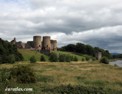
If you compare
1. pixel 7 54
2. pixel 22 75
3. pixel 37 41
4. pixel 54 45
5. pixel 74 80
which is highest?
pixel 37 41

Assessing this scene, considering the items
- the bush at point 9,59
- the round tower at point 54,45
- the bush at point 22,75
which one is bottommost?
the bush at point 22,75

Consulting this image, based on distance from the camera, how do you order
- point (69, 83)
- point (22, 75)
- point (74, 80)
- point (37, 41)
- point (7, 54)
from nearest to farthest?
1. point (69, 83)
2. point (22, 75)
3. point (74, 80)
4. point (7, 54)
5. point (37, 41)

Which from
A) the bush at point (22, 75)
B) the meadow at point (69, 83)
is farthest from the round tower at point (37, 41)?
the bush at point (22, 75)

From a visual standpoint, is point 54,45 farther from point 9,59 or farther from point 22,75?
point 22,75

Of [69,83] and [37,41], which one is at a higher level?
[37,41]

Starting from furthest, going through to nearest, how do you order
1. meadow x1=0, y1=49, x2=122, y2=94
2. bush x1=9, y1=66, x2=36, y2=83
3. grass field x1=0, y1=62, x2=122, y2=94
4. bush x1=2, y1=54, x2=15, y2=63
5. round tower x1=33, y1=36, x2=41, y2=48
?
1. round tower x1=33, y1=36, x2=41, y2=48
2. bush x1=2, y1=54, x2=15, y2=63
3. bush x1=9, y1=66, x2=36, y2=83
4. grass field x1=0, y1=62, x2=122, y2=94
5. meadow x1=0, y1=49, x2=122, y2=94

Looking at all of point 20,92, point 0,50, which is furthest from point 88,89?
point 0,50

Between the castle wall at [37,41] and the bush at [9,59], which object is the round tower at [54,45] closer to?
the castle wall at [37,41]

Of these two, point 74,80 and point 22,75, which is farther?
point 74,80

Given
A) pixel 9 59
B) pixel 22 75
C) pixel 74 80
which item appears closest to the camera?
pixel 22 75

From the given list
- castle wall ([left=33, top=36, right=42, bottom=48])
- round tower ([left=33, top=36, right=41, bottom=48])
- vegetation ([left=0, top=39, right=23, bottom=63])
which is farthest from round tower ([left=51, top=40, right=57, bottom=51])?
vegetation ([left=0, top=39, right=23, bottom=63])

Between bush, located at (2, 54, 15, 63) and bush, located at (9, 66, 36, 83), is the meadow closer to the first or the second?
bush, located at (9, 66, 36, 83)

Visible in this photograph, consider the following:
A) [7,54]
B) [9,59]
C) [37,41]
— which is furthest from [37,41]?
[9,59]

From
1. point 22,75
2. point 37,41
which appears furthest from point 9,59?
point 37,41
